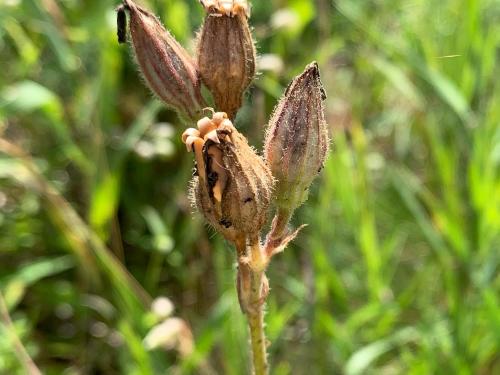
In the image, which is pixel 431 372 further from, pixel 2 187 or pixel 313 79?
pixel 2 187

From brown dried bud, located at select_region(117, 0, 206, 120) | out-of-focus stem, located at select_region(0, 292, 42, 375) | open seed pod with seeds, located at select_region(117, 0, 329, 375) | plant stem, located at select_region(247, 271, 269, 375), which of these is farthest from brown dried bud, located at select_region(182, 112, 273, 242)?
out-of-focus stem, located at select_region(0, 292, 42, 375)

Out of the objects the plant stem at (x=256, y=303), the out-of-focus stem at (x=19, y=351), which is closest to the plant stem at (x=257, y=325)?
the plant stem at (x=256, y=303)

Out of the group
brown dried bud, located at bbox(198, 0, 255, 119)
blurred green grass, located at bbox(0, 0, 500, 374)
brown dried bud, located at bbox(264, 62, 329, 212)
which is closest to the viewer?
brown dried bud, located at bbox(264, 62, 329, 212)

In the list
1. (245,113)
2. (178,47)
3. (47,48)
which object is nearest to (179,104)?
(178,47)

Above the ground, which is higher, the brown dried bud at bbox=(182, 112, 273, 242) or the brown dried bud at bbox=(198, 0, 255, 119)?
the brown dried bud at bbox=(198, 0, 255, 119)

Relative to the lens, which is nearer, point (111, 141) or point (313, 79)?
point (313, 79)

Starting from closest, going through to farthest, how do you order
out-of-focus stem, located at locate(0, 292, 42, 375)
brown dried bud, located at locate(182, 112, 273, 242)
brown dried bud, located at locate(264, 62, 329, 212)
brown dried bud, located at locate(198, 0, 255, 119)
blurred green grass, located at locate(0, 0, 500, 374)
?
brown dried bud, located at locate(182, 112, 273, 242) → brown dried bud, located at locate(264, 62, 329, 212) → brown dried bud, located at locate(198, 0, 255, 119) → out-of-focus stem, located at locate(0, 292, 42, 375) → blurred green grass, located at locate(0, 0, 500, 374)

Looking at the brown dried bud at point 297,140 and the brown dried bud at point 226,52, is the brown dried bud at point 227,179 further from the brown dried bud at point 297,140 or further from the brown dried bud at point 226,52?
the brown dried bud at point 226,52

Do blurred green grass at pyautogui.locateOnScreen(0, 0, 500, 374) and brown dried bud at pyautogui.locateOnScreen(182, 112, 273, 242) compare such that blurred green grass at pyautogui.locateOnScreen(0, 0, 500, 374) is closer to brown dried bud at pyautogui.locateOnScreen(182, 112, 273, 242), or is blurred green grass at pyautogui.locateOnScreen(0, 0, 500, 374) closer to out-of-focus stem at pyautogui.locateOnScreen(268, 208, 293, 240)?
out-of-focus stem at pyautogui.locateOnScreen(268, 208, 293, 240)
